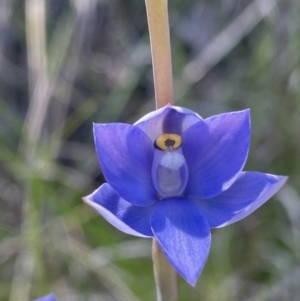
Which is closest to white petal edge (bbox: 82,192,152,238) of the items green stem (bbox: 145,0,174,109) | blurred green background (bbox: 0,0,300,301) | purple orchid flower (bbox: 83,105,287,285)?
purple orchid flower (bbox: 83,105,287,285)

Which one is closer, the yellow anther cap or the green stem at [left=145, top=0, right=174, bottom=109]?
the green stem at [left=145, top=0, right=174, bottom=109]

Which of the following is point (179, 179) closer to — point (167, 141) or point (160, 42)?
point (167, 141)

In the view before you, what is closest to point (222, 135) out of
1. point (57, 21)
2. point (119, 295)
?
point (119, 295)

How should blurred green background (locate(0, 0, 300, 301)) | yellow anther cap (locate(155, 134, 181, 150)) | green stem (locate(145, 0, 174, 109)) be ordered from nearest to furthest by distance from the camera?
green stem (locate(145, 0, 174, 109)), yellow anther cap (locate(155, 134, 181, 150)), blurred green background (locate(0, 0, 300, 301))

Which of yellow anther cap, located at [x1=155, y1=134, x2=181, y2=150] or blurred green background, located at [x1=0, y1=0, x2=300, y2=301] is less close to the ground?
blurred green background, located at [x1=0, y1=0, x2=300, y2=301]

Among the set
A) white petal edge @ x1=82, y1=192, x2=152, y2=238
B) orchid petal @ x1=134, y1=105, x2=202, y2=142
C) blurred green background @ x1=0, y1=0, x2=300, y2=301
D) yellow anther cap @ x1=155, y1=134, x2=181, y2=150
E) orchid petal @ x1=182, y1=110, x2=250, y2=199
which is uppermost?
blurred green background @ x1=0, y1=0, x2=300, y2=301

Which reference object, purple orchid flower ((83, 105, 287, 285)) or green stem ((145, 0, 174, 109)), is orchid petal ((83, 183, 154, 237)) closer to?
purple orchid flower ((83, 105, 287, 285))

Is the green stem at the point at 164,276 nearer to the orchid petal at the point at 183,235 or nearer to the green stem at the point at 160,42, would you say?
the orchid petal at the point at 183,235
